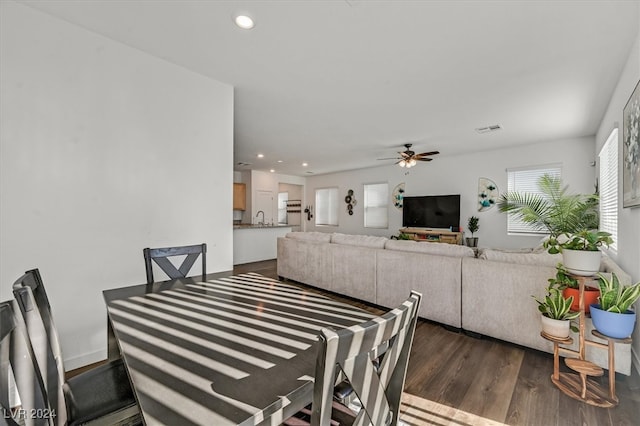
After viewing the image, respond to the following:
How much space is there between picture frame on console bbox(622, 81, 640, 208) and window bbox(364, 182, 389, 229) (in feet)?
17.8

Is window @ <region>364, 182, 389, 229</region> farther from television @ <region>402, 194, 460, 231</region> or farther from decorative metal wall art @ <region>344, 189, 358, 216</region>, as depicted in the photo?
television @ <region>402, 194, 460, 231</region>

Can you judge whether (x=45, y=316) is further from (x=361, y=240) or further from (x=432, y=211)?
(x=432, y=211)

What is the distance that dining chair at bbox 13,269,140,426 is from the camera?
887 mm

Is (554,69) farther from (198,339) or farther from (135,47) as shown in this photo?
(135,47)

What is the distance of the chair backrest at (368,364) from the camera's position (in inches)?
21.7

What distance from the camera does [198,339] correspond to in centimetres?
100

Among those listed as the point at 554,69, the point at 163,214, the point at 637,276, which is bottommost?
the point at 637,276

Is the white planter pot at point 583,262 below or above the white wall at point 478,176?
below

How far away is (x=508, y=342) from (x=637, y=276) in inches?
43.5

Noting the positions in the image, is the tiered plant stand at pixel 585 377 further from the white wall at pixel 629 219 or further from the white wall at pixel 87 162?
the white wall at pixel 87 162

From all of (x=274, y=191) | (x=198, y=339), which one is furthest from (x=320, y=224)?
(x=198, y=339)

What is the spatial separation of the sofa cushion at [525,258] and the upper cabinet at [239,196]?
6853mm

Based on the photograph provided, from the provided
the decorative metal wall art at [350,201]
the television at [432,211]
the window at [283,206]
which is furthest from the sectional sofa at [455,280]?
the window at [283,206]

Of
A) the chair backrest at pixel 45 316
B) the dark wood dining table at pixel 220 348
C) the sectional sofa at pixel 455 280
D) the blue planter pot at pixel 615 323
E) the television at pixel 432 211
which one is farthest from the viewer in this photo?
the television at pixel 432 211
